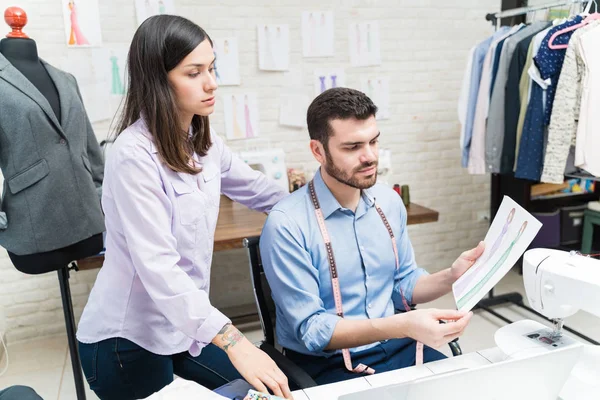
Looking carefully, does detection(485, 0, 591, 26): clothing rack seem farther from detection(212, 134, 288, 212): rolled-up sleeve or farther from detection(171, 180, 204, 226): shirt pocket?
detection(171, 180, 204, 226): shirt pocket

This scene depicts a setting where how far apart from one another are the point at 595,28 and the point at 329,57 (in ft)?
5.17

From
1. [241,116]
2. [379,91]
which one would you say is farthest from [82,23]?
[379,91]

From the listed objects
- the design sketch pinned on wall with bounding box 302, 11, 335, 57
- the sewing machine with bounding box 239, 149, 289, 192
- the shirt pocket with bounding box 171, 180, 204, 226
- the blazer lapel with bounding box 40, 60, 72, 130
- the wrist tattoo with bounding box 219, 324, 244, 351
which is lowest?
the wrist tattoo with bounding box 219, 324, 244, 351

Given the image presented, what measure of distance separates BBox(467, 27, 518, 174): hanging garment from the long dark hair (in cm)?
237

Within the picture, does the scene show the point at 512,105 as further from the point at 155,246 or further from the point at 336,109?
the point at 155,246

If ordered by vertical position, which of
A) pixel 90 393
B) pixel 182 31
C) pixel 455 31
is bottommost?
pixel 90 393

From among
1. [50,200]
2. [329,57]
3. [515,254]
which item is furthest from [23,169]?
[329,57]

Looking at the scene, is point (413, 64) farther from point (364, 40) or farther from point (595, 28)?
point (595, 28)

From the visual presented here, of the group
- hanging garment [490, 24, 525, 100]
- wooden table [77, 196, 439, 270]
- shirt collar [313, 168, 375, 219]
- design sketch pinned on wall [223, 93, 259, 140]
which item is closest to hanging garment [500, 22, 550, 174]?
hanging garment [490, 24, 525, 100]

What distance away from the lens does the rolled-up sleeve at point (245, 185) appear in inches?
66.1

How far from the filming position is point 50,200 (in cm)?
185

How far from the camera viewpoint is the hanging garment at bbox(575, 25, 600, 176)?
254 cm

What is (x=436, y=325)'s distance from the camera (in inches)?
46.3

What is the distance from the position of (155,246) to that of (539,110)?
241cm
